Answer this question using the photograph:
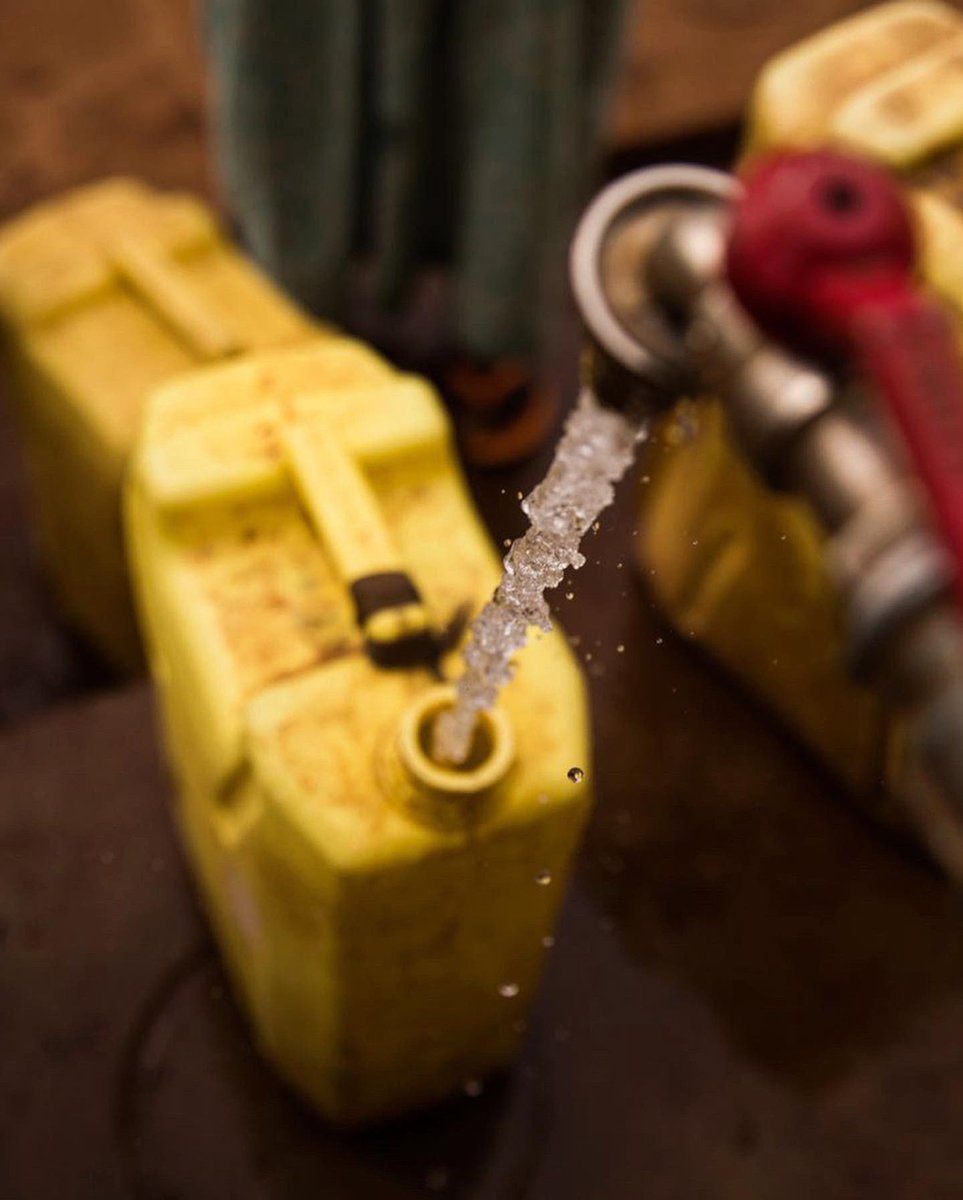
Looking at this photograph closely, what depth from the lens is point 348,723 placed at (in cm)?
71

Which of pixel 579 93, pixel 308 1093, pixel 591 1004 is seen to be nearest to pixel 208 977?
pixel 308 1093

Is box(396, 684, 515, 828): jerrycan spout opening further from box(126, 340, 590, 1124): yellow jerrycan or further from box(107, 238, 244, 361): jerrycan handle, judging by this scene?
box(107, 238, 244, 361): jerrycan handle

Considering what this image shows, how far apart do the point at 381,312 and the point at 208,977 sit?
0.76 meters

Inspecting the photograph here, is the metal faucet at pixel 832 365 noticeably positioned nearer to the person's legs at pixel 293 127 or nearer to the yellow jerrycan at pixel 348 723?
the yellow jerrycan at pixel 348 723

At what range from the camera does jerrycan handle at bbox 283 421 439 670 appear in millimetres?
721

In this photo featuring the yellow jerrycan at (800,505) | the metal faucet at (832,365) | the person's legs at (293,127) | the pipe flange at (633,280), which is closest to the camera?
the metal faucet at (832,365)

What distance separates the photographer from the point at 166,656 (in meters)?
0.82

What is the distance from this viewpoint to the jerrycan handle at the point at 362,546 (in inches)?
28.4

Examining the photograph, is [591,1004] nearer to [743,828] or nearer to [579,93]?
[743,828]

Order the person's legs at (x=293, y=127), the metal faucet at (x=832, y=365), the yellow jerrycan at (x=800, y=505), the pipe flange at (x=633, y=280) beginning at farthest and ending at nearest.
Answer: the person's legs at (x=293, y=127)
the yellow jerrycan at (x=800, y=505)
the pipe flange at (x=633, y=280)
the metal faucet at (x=832, y=365)

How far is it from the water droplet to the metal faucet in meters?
0.39

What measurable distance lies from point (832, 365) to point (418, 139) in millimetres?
613

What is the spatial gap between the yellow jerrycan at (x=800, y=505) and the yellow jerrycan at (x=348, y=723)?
266mm

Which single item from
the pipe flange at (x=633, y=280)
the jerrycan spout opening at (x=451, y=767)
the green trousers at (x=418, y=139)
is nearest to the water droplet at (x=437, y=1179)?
the jerrycan spout opening at (x=451, y=767)
